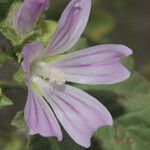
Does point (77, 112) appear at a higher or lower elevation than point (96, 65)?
lower

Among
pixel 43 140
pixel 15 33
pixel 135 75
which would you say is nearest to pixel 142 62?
pixel 135 75

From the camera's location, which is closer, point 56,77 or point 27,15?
point 27,15

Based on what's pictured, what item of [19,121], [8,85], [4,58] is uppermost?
[4,58]

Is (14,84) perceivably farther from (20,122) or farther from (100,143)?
(100,143)

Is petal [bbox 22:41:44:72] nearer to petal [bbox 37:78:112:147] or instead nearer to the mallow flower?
the mallow flower

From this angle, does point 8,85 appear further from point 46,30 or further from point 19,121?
point 46,30

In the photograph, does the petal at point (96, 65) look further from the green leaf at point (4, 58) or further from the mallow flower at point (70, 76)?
the green leaf at point (4, 58)

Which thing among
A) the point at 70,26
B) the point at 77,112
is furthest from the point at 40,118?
the point at 70,26
